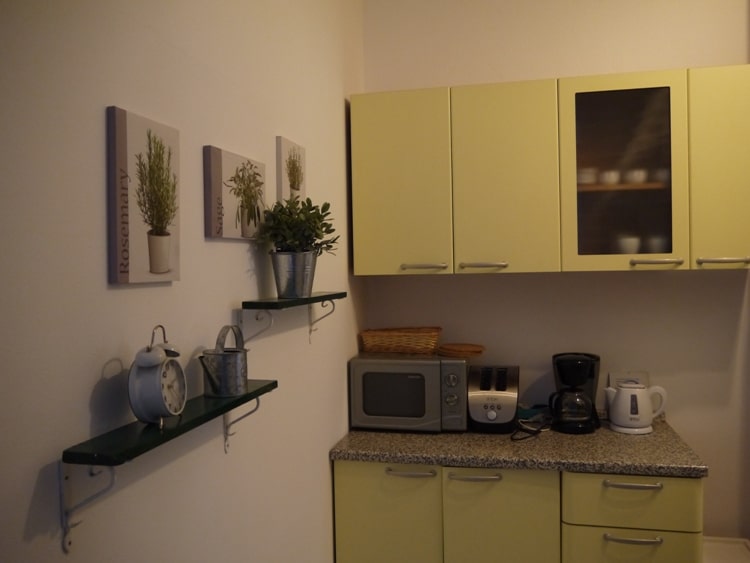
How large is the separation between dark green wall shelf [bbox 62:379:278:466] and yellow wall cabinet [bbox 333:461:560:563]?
3.77 feet

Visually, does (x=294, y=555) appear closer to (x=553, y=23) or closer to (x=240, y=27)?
(x=240, y=27)

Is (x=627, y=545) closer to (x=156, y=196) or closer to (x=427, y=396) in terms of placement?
(x=427, y=396)

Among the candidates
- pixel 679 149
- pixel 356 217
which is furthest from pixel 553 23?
pixel 356 217

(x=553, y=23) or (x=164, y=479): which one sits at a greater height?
(x=553, y=23)

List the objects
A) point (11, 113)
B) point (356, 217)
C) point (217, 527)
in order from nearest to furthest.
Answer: point (11, 113) → point (217, 527) → point (356, 217)

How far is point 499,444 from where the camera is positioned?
7.05 ft

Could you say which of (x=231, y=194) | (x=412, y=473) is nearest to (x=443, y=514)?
(x=412, y=473)

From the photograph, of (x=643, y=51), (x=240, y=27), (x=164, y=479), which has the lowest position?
(x=164, y=479)

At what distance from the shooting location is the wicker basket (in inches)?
96.8

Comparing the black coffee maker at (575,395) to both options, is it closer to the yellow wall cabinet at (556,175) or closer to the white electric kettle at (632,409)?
the white electric kettle at (632,409)

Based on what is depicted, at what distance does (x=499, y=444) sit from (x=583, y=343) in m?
0.73

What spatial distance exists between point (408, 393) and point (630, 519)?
0.91 m

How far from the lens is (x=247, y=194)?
1420mm

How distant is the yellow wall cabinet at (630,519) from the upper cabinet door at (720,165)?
87 cm
